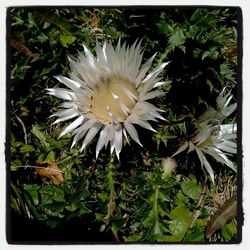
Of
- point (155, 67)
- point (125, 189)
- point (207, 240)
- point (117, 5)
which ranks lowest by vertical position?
point (207, 240)

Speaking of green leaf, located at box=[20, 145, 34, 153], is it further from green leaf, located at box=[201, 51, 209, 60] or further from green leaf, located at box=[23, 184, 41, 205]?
green leaf, located at box=[201, 51, 209, 60]

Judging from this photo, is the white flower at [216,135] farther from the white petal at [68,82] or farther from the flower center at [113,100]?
the white petal at [68,82]

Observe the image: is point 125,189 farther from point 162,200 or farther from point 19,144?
point 19,144

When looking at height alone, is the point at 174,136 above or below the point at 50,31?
below

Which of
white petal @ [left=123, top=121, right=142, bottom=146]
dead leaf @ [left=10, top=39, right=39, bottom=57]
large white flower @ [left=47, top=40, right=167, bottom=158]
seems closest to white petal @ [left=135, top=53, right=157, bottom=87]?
large white flower @ [left=47, top=40, right=167, bottom=158]

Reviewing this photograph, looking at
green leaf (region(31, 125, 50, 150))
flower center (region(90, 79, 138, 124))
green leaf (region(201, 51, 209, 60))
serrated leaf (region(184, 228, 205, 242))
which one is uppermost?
green leaf (region(201, 51, 209, 60))

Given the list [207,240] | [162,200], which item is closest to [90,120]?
[162,200]

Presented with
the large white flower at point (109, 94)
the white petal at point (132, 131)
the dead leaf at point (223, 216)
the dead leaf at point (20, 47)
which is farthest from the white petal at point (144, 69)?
the dead leaf at point (223, 216)
